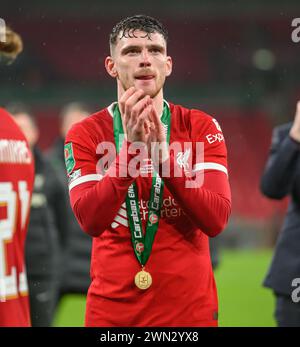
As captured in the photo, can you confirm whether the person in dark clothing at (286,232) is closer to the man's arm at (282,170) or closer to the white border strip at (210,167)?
the man's arm at (282,170)

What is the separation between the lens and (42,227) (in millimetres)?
3979

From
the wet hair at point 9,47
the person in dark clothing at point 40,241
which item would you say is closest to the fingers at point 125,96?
the wet hair at point 9,47

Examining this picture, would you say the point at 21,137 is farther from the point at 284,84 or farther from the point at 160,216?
the point at 284,84

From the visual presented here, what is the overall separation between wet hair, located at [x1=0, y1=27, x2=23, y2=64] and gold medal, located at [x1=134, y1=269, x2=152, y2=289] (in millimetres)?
865

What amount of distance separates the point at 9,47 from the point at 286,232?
4.13ft

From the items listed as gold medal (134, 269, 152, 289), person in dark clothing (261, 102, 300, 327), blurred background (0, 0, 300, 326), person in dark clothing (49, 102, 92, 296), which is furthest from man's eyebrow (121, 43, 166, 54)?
blurred background (0, 0, 300, 326)

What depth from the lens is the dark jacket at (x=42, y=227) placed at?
3.82 m

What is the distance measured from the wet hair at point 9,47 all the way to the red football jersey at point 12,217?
0.26 meters

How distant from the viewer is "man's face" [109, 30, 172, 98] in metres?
2.15

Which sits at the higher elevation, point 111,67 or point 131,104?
point 111,67

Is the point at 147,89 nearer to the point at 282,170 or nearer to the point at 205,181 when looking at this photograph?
the point at 205,181

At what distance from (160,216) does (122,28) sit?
1.83 ft

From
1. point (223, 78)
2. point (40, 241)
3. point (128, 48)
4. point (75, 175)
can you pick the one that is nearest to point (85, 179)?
point (75, 175)

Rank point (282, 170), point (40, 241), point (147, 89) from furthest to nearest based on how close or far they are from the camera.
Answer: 1. point (40, 241)
2. point (282, 170)
3. point (147, 89)
